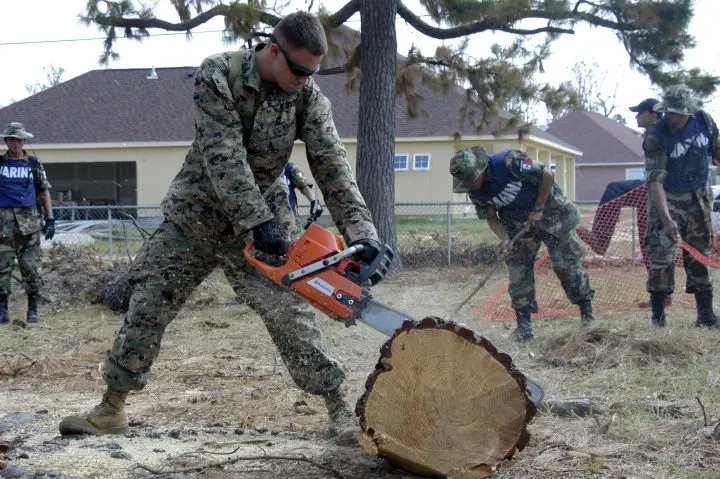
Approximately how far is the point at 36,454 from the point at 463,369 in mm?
1962

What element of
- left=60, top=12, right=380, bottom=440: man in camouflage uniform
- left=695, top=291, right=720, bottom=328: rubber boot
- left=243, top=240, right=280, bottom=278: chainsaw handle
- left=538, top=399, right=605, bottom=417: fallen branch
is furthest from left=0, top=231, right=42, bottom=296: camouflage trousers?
left=695, top=291, right=720, bottom=328: rubber boot

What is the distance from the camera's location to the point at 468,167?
6.59m

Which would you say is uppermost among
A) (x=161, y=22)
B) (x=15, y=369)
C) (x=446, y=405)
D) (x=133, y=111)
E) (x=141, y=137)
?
(x=133, y=111)

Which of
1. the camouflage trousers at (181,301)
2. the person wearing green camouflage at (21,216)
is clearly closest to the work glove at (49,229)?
the person wearing green camouflage at (21,216)

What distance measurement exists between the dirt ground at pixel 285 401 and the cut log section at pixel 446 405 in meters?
0.18

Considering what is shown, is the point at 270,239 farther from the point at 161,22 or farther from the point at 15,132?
the point at 161,22

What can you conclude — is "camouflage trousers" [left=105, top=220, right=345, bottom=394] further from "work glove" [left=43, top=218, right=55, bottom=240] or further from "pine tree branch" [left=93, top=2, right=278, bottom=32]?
"pine tree branch" [left=93, top=2, right=278, bottom=32]

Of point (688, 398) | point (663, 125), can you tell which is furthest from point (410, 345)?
point (663, 125)

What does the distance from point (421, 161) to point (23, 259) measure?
71.1 ft

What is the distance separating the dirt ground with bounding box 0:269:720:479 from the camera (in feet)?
11.5

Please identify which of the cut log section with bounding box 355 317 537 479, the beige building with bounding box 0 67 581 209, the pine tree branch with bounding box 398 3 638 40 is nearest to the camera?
the cut log section with bounding box 355 317 537 479

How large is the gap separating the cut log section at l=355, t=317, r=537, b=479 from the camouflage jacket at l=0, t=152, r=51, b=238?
256 inches

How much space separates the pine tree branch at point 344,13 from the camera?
11812 mm

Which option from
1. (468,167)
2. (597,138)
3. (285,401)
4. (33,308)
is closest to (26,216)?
(33,308)
